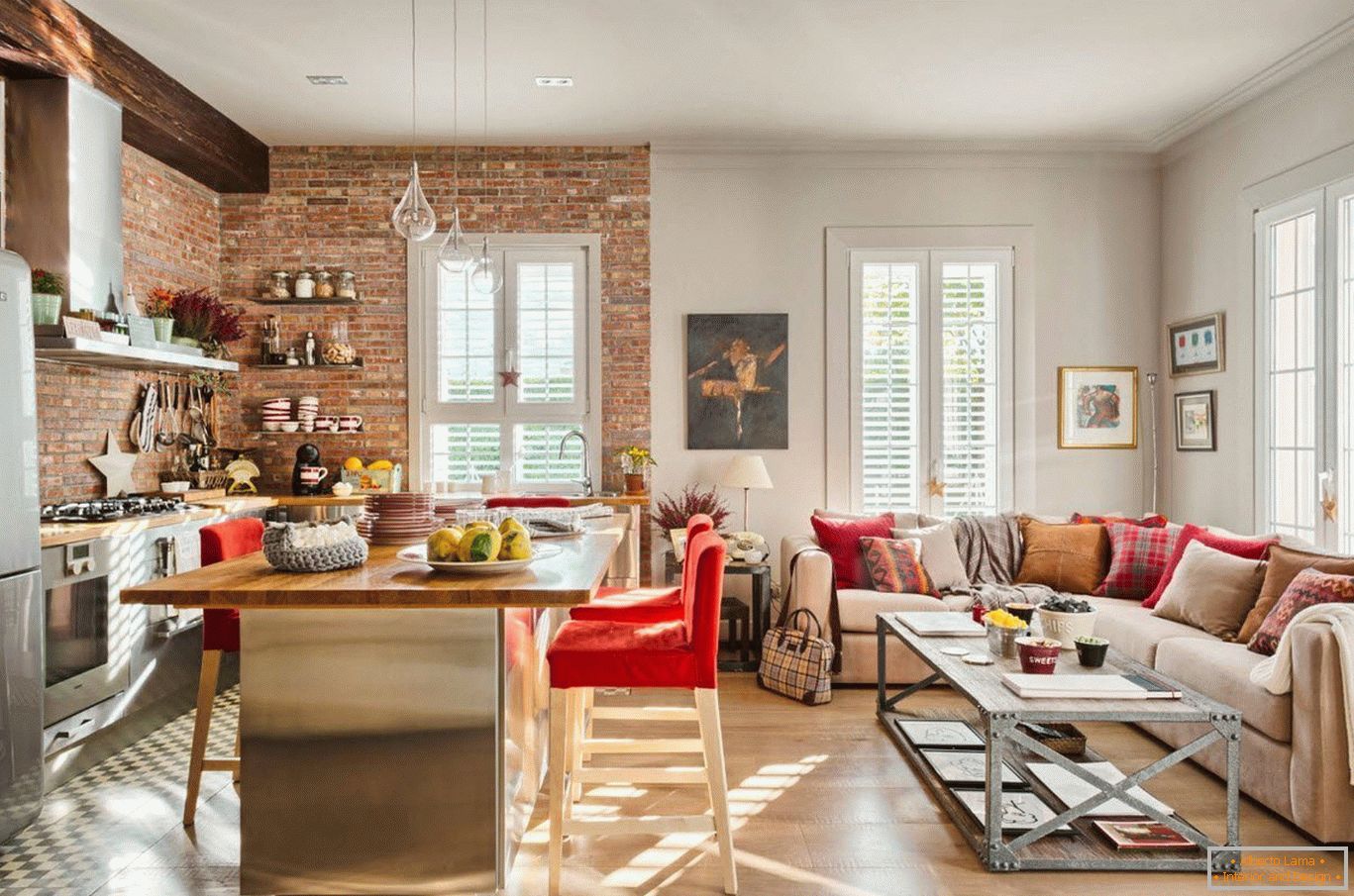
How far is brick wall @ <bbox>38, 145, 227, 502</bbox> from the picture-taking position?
414cm

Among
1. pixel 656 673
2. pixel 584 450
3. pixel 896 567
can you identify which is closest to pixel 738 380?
pixel 584 450

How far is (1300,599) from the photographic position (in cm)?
325

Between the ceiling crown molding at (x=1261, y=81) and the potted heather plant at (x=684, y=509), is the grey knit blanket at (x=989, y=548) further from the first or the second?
the ceiling crown molding at (x=1261, y=81)

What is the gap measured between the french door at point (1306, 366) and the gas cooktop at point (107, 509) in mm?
5796

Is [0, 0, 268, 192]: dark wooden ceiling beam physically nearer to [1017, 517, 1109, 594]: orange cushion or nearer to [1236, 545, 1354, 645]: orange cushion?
[1017, 517, 1109, 594]: orange cushion

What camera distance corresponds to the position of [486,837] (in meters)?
2.28

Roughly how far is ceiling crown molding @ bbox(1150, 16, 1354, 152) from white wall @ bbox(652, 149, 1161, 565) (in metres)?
0.31

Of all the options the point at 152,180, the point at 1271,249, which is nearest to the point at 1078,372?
the point at 1271,249

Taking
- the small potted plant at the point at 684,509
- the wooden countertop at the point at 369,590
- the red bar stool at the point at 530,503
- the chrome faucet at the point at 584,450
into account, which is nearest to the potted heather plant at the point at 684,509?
the small potted plant at the point at 684,509

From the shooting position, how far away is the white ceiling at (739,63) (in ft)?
12.9

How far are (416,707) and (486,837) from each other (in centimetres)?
40

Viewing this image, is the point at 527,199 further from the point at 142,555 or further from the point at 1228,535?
the point at 1228,535

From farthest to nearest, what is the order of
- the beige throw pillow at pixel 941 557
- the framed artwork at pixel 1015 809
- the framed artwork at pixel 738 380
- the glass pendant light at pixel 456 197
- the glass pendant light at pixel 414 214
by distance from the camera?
the framed artwork at pixel 738 380 < the beige throw pillow at pixel 941 557 < the glass pendant light at pixel 456 197 < the glass pendant light at pixel 414 214 < the framed artwork at pixel 1015 809

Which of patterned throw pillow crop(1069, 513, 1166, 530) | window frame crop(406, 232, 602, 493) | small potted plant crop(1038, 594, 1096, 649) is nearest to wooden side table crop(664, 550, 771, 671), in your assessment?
window frame crop(406, 232, 602, 493)
